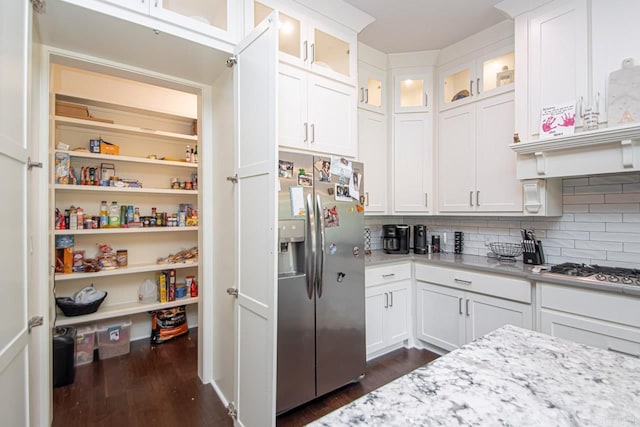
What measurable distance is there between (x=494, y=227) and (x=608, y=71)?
1.44 m

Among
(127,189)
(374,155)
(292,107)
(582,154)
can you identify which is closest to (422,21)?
(374,155)

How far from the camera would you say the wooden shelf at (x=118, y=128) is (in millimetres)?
2713

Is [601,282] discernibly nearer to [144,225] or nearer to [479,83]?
[479,83]

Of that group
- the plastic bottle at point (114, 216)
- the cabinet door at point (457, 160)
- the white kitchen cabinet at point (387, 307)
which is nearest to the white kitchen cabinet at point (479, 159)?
the cabinet door at point (457, 160)

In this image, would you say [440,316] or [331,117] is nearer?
[331,117]

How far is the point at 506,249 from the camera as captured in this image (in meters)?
2.77

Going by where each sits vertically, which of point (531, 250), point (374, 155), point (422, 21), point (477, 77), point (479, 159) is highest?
point (422, 21)

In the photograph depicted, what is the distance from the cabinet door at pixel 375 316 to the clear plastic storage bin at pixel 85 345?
2.51m

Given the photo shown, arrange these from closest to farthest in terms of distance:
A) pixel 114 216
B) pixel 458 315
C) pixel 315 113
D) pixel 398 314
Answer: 1. pixel 315 113
2. pixel 458 315
3. pixel 398 314
4. pixel 114 216

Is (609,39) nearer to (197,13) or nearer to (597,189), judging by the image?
Result: (597,189)

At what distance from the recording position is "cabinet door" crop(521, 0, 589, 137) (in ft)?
6.61

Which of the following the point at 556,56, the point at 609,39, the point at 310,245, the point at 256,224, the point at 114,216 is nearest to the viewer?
the point at 256,224

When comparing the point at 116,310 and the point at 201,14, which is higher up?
the point at 201,14

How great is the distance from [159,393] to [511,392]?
2.47 m
